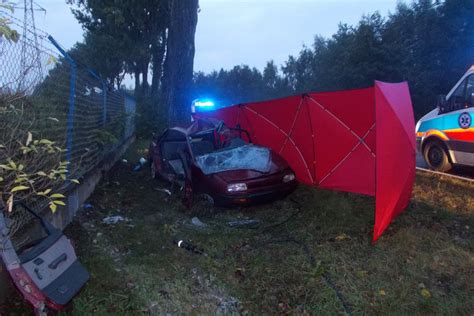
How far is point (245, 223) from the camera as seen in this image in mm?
5523

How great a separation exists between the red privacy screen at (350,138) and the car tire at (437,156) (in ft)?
9.98

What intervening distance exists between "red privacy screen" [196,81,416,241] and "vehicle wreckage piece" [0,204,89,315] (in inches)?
129

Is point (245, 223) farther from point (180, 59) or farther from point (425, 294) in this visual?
point (180, 59)

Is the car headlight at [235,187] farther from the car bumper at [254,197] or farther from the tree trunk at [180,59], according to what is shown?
the tree trunk at [180,59]

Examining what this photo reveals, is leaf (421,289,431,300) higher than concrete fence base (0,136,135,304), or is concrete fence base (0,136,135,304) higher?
concrete fence base (0,136,135,304)

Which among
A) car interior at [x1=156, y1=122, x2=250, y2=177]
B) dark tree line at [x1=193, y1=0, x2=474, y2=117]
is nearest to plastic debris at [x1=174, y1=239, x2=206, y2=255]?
car interior at [x1=156, y1=122, x2=250, y2=177]

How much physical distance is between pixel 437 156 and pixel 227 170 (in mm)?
5283

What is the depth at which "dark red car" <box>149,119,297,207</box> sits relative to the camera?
5.74 m

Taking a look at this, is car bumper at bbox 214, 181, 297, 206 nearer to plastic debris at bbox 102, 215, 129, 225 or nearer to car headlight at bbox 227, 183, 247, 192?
car headlight at bbox 227, 183, 247, 192

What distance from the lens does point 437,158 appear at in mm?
8516

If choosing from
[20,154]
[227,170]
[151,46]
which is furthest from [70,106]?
[151,46]

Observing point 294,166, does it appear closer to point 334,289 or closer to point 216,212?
point 216,212

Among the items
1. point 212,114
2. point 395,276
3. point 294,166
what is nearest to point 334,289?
point 395,276

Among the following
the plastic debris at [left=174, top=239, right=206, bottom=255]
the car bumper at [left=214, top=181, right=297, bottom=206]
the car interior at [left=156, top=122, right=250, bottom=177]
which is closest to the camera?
the plastic debris at [left=174, top=239, right=206, bottom=255]
